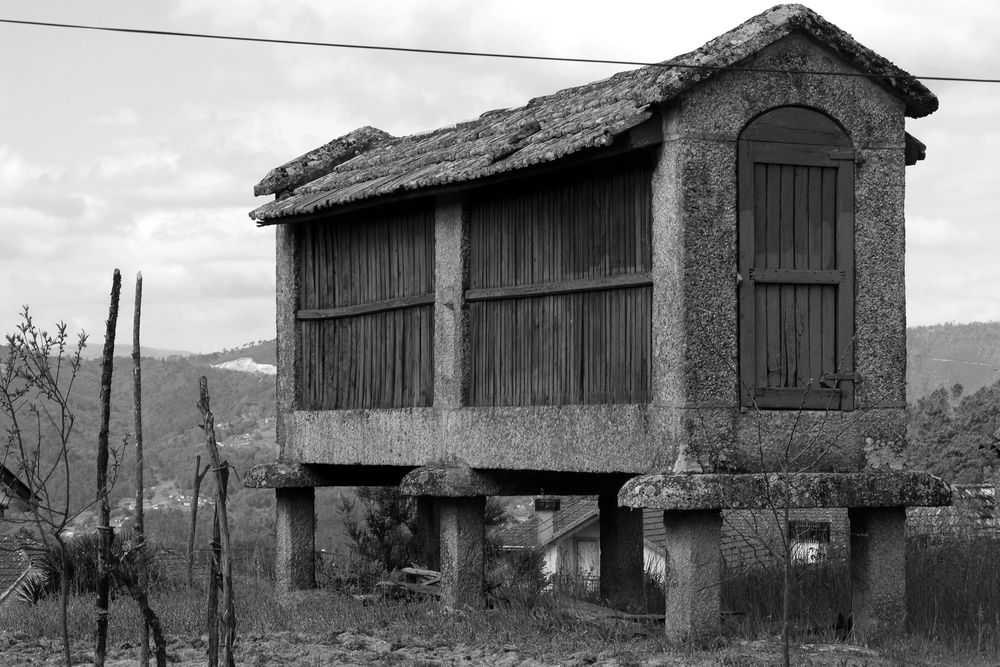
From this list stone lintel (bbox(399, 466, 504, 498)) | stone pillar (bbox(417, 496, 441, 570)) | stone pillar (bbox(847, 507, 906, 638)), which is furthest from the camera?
stone pillar (bbox(417, 496, 441, 570))

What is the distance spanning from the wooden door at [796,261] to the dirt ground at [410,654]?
1.44 meters

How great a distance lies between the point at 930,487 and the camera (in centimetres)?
791

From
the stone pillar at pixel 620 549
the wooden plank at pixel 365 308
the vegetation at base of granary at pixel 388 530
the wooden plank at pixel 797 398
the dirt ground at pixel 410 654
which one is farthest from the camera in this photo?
the vegetation at base of granary at pixel 388 530

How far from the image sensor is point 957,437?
83.9 ft

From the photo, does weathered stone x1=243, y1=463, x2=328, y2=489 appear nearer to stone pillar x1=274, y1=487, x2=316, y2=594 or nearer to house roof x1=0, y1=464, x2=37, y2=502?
stone pillar x1=274, y1=487, x2=316, y2=594

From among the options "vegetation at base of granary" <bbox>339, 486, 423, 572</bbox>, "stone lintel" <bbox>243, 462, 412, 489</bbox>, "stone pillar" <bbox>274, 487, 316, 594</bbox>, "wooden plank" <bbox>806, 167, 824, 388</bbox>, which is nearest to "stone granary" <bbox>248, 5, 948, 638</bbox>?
"wooden plank" <bbox>806, 167, 824, 388</bbox>

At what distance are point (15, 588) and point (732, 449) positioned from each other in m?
8.87

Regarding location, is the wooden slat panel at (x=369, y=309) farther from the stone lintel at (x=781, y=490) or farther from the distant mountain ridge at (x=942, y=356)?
the distant mountain ridge at (x=942, y=356)

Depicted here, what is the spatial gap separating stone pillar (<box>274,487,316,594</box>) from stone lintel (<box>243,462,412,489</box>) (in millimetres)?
122

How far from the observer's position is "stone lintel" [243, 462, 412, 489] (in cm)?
1094

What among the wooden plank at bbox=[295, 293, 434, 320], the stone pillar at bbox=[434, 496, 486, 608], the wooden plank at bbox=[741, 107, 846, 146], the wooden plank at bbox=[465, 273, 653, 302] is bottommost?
the stone pillar at bbox=[434, 496, 486, 608]

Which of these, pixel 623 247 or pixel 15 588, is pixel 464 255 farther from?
pixel 15 588

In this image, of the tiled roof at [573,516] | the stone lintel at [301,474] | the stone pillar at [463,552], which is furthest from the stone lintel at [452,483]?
the tiled roof at [573,516]

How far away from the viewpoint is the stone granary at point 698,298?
7.57 metres
